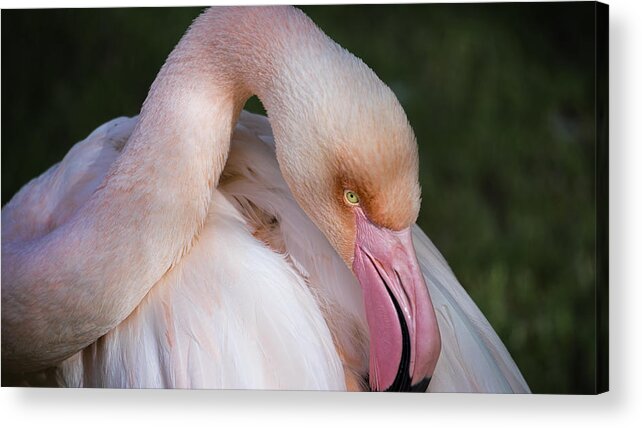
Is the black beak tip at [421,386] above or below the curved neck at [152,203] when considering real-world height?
below

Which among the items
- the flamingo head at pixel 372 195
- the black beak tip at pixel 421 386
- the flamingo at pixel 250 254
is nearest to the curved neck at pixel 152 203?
the flamingo at pixel 250 254

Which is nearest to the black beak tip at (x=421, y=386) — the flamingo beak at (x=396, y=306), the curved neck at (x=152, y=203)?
the flamingo beak at (x=396, y=306)

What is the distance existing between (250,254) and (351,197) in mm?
240

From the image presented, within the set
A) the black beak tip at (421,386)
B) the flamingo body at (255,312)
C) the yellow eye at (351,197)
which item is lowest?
the black beak tip at (421,386)

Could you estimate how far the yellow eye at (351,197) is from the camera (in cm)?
172

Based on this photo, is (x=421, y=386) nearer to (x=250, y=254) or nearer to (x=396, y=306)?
(x=396, y=306)

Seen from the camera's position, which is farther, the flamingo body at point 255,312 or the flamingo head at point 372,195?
the flamingo body at point 255,312

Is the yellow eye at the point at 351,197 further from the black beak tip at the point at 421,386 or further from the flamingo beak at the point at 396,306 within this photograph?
the black beak tip at the point at 421,386

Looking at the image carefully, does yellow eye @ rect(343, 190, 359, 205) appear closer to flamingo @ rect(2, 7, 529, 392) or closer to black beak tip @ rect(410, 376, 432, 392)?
flamingo @ rect(2, 7, 529, 392)

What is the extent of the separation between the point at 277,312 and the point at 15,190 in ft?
2.60

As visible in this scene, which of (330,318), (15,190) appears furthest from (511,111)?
(15,190)

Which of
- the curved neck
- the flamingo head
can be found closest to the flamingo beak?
the flamingo head

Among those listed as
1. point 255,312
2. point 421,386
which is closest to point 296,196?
point 255,312

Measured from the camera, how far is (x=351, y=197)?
1735 mm
